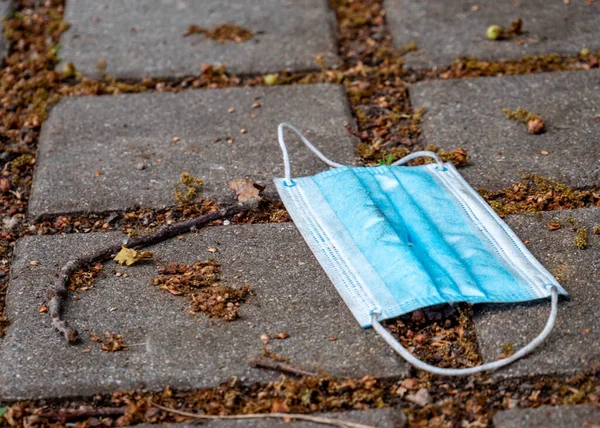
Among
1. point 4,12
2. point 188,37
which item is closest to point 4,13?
point 4,12

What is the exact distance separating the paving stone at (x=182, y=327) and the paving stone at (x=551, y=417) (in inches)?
10.4

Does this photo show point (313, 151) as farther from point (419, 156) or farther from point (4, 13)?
point (4, 13)

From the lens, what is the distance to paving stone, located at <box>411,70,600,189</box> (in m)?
2.61

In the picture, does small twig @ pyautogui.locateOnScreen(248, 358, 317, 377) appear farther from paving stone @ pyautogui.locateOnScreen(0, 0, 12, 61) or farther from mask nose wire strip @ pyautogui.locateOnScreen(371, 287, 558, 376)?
paving stone @ pyautogui.locateOnScreen(0, 0, 12, 61)

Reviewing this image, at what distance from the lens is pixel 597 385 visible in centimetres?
188

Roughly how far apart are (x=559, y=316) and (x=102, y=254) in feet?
4.14

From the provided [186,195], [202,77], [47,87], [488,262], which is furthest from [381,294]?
[47,87]

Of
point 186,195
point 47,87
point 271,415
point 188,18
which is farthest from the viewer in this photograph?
point 188,18

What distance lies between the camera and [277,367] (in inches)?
76.6

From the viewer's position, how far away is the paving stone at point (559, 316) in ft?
6.34

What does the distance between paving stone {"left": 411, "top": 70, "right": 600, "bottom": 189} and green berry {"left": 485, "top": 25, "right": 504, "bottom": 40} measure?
1.05 feet

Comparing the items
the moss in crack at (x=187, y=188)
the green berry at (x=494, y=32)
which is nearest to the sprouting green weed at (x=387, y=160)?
the moss in crack at (x=187, y=188)

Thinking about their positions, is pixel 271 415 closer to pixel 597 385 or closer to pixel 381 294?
pixel 381 294

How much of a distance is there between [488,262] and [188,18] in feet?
6.53
